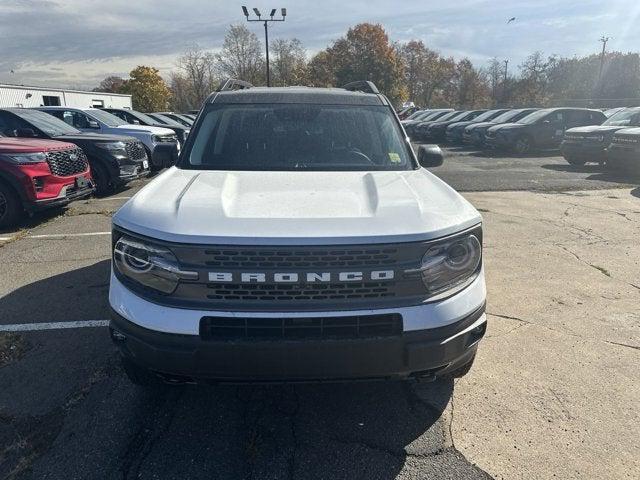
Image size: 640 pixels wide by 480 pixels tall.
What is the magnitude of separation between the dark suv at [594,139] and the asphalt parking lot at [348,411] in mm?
10751

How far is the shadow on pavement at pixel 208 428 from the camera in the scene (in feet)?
7.70

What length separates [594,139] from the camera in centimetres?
1357

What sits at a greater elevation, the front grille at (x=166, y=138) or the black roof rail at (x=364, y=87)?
the black roof rail at (x=364, y=87)

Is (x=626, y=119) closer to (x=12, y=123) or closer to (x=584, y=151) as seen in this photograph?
(x=584, y=151)

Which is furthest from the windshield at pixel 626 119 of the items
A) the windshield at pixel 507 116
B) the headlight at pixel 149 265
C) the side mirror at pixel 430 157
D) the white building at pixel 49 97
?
the white building at pixel 49 97

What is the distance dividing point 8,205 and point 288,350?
21.8ft

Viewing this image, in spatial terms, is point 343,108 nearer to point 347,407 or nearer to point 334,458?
point 347,407

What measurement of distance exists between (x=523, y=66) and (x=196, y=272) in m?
77.2

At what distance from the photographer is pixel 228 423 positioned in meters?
2.67

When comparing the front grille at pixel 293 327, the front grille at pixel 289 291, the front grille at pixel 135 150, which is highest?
the front grille at pixel 289 291

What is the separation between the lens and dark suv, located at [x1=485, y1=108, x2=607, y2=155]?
1791cm

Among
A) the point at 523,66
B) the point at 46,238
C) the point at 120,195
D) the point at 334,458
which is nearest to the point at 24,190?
the point at 46,238

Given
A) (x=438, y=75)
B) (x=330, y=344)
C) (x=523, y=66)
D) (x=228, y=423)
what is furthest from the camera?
(x=438, y=75)

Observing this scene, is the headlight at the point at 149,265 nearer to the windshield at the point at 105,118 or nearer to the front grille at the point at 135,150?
the front grille at the point at 135,150
